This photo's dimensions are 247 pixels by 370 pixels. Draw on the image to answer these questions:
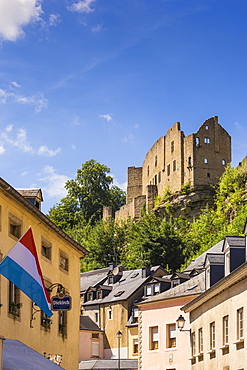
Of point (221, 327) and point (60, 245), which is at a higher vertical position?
point (60, 245)

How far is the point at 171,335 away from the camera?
34406 millimetres

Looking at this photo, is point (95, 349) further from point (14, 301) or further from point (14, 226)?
point (14, 226)

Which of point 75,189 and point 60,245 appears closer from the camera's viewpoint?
point 60,245

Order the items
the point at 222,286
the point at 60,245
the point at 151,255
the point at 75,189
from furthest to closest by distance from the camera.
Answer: the point at 75,189 → the point at 151,255 → the point at 60,245 → the point at 222,286

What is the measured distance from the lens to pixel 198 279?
35.3 meters

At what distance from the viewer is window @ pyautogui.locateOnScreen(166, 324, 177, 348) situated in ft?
112

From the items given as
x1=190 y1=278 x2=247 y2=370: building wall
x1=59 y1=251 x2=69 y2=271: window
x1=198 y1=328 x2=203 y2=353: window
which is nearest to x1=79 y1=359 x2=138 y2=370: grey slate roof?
x1=59 y1=251 x2=69 y2=271: window

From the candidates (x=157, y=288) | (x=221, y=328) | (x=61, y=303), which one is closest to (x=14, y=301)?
(x=61, y=303)

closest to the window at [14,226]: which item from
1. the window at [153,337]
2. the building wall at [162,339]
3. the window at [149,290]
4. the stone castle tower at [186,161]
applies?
the building wall at [162,339]

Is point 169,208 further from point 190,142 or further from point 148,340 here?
point 148,340

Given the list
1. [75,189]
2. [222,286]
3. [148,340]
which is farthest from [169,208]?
[222,286]

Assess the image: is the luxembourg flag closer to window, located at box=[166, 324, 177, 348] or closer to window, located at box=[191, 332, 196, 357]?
window, located at box=[191, 332, 196, 357]

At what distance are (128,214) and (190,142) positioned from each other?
1349cm

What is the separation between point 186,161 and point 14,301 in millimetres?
63499
